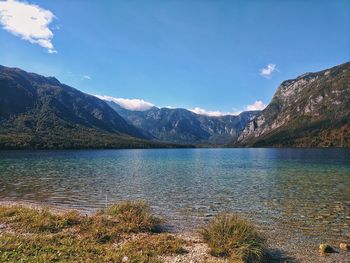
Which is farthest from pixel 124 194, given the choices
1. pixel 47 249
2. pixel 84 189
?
pixel 47 249

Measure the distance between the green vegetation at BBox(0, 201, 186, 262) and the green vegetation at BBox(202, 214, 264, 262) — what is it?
1.80m

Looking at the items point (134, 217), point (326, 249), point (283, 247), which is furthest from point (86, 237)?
point (326, 249)

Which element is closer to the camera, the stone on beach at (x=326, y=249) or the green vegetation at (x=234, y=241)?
the green vegetation at (x=234, y=241)

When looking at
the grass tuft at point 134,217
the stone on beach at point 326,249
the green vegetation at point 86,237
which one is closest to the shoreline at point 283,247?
the stone on beach at point 326,249

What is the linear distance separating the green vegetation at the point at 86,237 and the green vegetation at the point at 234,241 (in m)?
1.80

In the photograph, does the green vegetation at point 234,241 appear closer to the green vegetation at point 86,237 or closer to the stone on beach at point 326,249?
the green vegetation at point 86,237

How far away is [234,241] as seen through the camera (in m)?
14.7

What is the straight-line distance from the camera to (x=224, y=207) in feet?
93.9

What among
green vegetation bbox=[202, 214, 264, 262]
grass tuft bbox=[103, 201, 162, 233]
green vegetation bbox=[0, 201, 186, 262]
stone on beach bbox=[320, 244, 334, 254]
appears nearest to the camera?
green vegetation bbox=[0, 201, 186, 262]

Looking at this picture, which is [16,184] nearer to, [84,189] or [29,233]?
[84,189]

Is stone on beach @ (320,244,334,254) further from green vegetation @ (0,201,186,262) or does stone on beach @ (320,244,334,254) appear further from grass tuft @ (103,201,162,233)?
grass tuft @ (103,201,162,233)

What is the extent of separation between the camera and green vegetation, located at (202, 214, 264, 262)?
1406 centimetres

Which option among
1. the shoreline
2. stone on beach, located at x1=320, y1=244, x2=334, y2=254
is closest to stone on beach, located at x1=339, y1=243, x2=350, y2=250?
the shoreline

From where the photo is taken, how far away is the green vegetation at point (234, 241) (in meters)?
14.1
